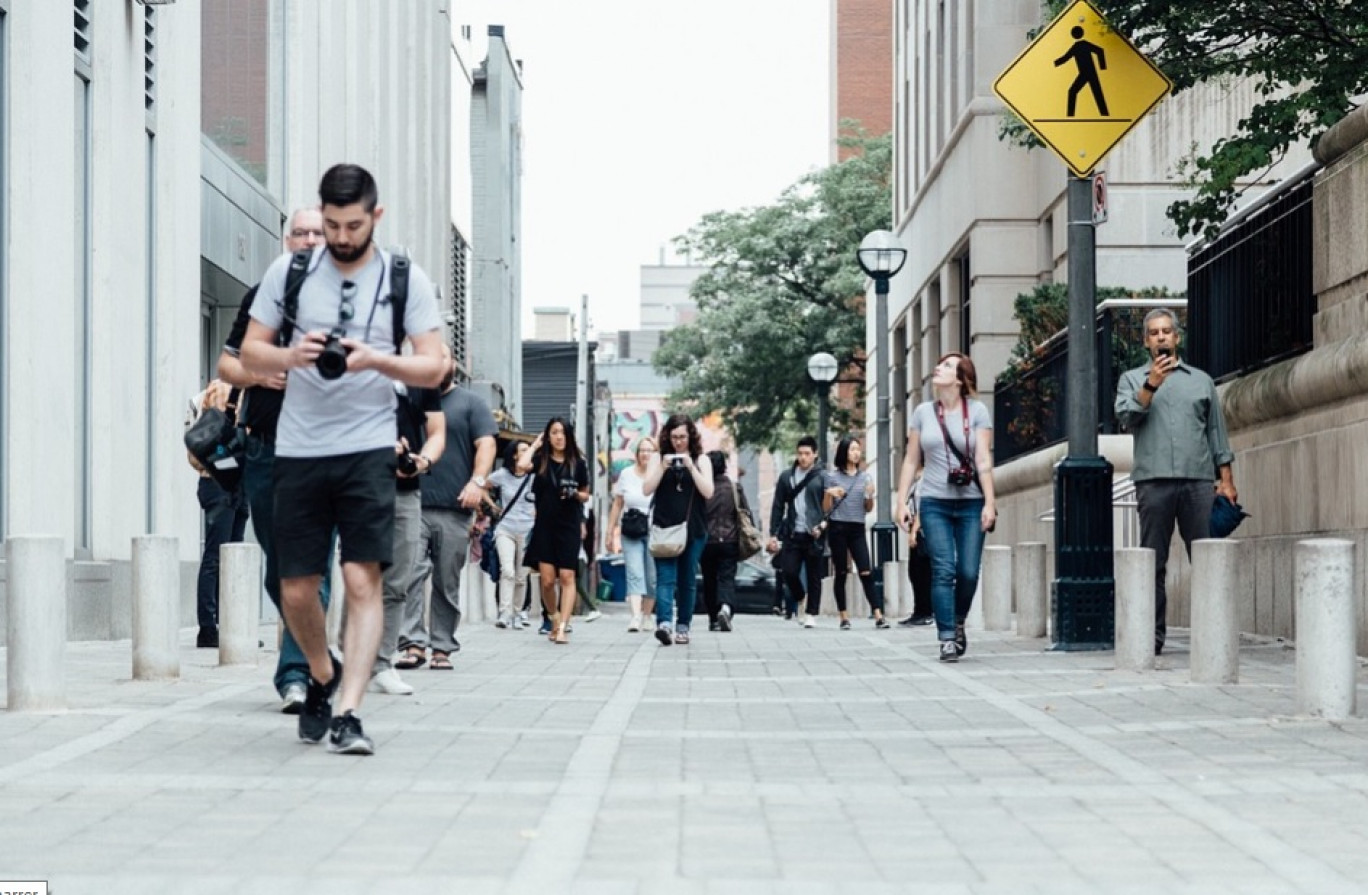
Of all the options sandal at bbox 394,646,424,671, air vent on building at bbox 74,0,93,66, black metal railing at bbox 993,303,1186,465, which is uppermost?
air vent on building at bbox 74,0,93,66

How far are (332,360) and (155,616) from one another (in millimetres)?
3952

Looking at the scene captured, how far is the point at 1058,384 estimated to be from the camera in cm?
2361

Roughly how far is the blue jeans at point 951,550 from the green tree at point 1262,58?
97.5 inches

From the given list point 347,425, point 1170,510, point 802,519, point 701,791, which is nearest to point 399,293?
point 347,425

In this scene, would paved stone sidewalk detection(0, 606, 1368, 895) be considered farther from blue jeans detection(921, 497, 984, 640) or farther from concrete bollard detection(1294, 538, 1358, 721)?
blue jeans detection(921, 497, 984, 640)

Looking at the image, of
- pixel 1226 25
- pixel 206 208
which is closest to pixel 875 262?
pixel 206 208

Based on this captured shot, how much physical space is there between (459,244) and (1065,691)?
152 feet

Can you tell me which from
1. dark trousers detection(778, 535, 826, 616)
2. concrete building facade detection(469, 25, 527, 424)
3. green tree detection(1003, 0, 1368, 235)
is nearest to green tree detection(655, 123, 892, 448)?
concrete building facade detection(469, 25, 527, 424)

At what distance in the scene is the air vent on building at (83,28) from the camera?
17328mm

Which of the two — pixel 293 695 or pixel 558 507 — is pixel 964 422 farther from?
pixel 293 695

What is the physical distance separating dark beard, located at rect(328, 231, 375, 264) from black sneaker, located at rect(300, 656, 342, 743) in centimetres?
149

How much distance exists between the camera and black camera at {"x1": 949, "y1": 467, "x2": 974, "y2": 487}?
13734mm

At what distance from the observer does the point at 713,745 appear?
865 cm

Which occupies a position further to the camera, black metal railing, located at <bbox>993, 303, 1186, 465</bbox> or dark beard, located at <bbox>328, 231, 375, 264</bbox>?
black metal railing, located at <bbox>993, 303, 1186, 465</bbox>
